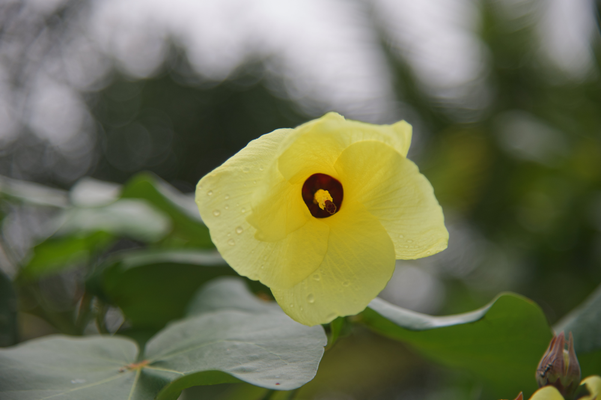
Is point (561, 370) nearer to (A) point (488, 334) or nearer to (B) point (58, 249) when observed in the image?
(A) point (488, 334)

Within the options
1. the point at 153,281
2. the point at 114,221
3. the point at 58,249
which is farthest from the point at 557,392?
the point at 58,249

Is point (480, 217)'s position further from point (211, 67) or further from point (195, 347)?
point (211, 67)

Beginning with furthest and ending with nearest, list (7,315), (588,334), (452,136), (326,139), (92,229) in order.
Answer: (452,136), (92,229), (7,315), (588,334), (326,139)

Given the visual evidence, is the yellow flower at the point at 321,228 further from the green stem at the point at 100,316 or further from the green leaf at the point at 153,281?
the green stem at the point at 100,316

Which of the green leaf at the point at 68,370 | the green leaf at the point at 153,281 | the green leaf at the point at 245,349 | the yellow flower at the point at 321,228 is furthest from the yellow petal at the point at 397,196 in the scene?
the green leaf at the point at 153,281

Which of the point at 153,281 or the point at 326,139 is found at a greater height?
the point at 326,139

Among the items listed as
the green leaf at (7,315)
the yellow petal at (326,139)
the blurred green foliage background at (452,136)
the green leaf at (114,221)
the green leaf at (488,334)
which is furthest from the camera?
the blurred green foliage background at (452,136)

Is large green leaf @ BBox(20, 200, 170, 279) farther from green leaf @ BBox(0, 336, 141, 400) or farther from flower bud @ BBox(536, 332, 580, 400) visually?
flower bud @ BBox(536, 332, 580, 400)
